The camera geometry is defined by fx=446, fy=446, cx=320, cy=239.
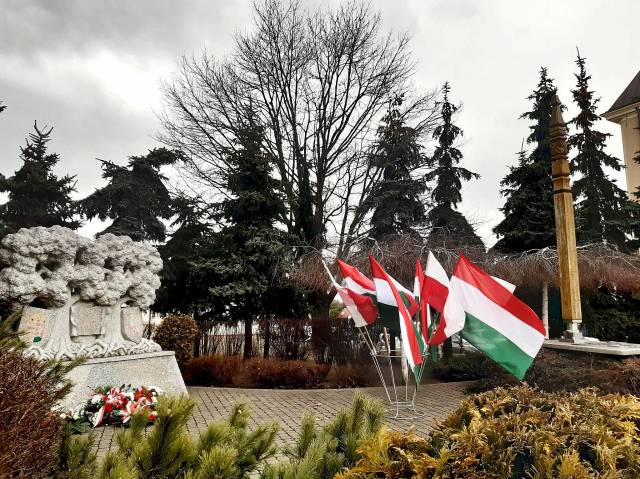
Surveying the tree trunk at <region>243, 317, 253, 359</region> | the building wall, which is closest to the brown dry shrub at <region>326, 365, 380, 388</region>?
the tree trunk at <region>243, 317, 253, 359</region>

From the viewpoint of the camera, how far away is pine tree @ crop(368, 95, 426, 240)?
1623cm

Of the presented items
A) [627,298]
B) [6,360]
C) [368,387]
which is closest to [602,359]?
[368,387]

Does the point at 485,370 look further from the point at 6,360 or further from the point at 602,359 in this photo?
the point at 6,360

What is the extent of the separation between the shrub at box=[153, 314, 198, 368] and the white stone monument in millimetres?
2469

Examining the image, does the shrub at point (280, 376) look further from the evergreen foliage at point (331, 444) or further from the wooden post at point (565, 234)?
the evergreen foliage at point (331, 444)

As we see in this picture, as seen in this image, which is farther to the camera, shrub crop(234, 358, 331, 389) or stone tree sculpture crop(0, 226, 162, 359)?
shrub crop(234, 358, 331, 389)

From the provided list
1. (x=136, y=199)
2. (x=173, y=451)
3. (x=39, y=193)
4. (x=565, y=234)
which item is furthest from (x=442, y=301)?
(x=39, y=193)

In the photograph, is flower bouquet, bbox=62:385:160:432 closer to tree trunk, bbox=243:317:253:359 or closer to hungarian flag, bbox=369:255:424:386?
hungarian flag, bbox=369:255:424:386

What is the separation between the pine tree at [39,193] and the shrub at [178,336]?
22.9ft

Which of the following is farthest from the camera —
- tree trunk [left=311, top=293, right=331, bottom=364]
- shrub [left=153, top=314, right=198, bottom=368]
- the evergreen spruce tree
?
the evergreen spruce tree

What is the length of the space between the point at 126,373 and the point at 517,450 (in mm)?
7827

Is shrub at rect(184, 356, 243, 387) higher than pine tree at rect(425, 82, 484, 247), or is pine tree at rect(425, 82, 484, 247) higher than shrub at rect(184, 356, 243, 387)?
pine tree at rect(425, 82, 484, 247)

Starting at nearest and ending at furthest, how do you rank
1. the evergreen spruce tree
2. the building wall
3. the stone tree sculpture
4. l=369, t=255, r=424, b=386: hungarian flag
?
l=369, t=255, r=424, b=386: hungarian flag
the stone tree sculpture
the evergreen spruce tree
the building wall

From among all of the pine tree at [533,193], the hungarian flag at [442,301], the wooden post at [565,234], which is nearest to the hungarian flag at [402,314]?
the hungarian flag at [442,301]
